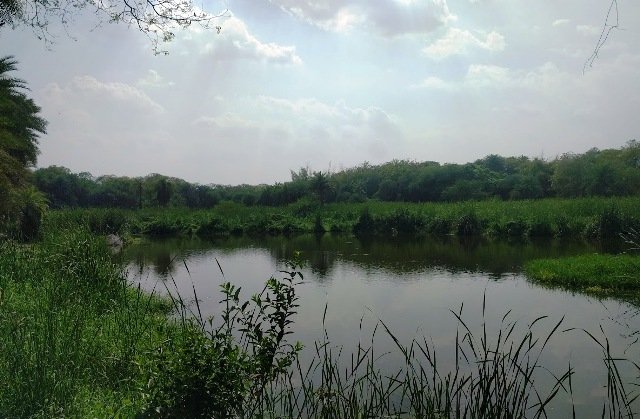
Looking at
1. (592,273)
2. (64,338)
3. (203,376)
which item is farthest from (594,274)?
(64,338)

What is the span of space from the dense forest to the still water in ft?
68.3

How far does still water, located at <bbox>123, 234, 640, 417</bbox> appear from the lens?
8.98 m

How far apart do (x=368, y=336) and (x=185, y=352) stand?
20.7 ft

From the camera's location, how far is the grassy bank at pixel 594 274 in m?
13.6

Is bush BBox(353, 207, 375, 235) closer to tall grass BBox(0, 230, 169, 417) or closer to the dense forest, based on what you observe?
the dense forest

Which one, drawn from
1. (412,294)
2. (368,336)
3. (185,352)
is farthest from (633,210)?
(185,352)

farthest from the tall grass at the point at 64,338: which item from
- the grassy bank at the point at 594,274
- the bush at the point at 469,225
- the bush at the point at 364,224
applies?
the bush at the point at 364,224

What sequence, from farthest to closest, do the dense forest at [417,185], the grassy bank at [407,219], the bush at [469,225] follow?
the dense forest at [417,185] < the bush at [469,225] < the grassy bank at [407,219]

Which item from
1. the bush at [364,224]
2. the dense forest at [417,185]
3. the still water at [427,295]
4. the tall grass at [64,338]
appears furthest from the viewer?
the dense forest at [417,185]

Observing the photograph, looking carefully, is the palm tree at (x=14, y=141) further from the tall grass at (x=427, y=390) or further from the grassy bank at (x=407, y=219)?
the tall grass at (x=427, y=390)

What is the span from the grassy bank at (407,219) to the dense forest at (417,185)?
324 inches

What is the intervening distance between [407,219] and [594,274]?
68.9 ft

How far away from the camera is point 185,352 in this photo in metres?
4.00

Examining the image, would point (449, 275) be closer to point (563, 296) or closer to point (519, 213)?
point (563, 296)
